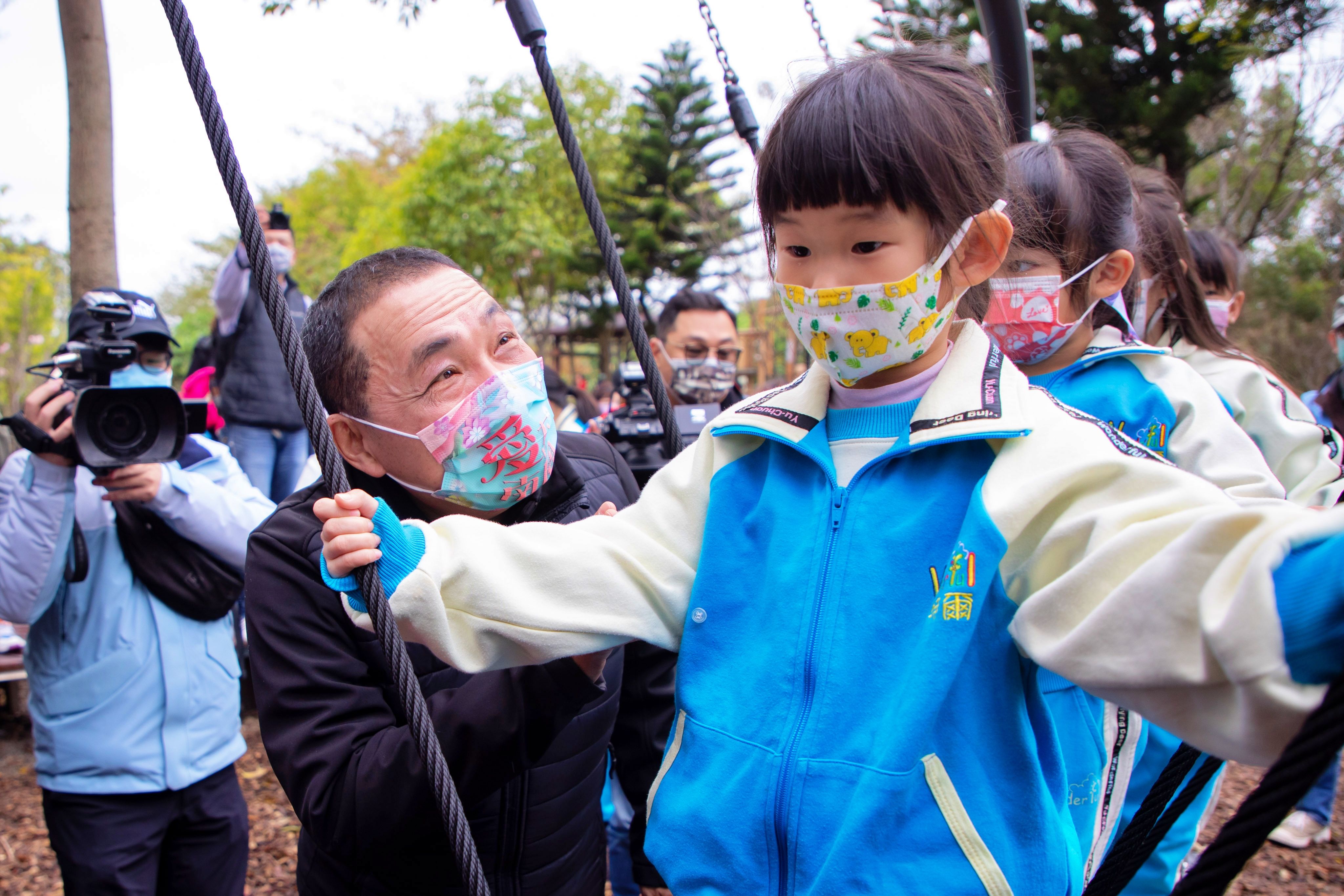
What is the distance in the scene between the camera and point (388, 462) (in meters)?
1.71

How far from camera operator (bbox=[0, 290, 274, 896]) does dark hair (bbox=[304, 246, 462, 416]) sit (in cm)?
98

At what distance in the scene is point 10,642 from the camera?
4.62 m

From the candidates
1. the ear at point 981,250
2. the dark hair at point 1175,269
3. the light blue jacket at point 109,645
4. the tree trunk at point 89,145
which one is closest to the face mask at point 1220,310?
the dark hair at point 1175,269

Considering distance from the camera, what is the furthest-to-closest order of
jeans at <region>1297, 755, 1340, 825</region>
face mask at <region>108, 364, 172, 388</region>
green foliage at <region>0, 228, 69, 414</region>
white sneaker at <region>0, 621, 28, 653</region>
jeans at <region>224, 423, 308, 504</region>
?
1. green foliage at <region>0, 228, 69, 414</region>
2. jeans at <region>224, 423, 308, 504</region>
3. white sneaker at <region>0, 621, 28, 653</region>
4. jeans at <region>1297, 755, 1340, 825</region>
5. face mask at <region>108, 364, 172, 388</region>

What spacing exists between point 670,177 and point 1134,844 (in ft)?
102

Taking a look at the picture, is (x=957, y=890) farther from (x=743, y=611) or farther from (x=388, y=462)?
(x=388, y=462)

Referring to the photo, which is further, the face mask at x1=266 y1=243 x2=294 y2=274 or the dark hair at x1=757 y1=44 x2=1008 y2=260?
the face mask at x1=266 y1=243 x2=294 y2=274

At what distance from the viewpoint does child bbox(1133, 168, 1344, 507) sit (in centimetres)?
233

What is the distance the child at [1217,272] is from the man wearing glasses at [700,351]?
1.98 m

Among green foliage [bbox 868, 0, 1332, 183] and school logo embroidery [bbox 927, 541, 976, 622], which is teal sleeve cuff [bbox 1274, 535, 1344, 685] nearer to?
school logo embroidery [bbox 927, 541, 976, 622]

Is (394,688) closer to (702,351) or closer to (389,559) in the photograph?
(389,559)

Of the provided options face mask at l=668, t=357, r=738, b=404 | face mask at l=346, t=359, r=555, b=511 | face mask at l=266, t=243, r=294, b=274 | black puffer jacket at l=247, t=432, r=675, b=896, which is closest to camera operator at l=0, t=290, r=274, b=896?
black puffer jacket at l=247, t=432, r=675, b=896

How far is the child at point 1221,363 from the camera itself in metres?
2.33

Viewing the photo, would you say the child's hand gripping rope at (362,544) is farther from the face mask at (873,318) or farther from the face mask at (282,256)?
the face mask at (282,256)
